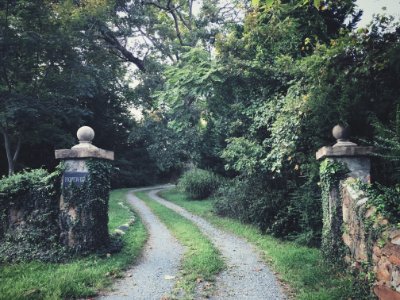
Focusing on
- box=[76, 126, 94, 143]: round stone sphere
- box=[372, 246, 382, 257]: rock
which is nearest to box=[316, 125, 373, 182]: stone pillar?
box=[372, 246, 382, 257]: rock

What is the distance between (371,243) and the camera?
13.2 ft

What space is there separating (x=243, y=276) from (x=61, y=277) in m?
2.75

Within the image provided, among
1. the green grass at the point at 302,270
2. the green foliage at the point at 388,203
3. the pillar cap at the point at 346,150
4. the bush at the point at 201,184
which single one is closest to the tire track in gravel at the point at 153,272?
the green grass at the point at 302,270

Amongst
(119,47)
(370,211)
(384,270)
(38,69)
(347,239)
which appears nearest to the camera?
(384,270)

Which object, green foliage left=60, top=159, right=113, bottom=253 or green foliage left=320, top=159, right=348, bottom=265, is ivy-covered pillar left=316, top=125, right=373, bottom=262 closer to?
green foliage left=320, top=159, right=348, bottom=265

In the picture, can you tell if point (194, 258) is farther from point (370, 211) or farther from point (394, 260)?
point (394, 260)

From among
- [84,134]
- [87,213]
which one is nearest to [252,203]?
[87,213]

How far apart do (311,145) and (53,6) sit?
488 inches

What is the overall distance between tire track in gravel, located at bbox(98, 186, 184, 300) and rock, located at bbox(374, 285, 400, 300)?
2.53m

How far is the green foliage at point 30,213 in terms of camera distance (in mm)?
6168

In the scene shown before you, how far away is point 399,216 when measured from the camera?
4000 millimetres

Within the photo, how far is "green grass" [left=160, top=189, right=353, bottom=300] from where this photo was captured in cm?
428

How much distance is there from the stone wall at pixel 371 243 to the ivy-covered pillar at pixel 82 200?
444cm

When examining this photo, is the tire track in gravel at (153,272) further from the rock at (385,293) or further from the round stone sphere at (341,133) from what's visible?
the round stone sphere at (341,133)
